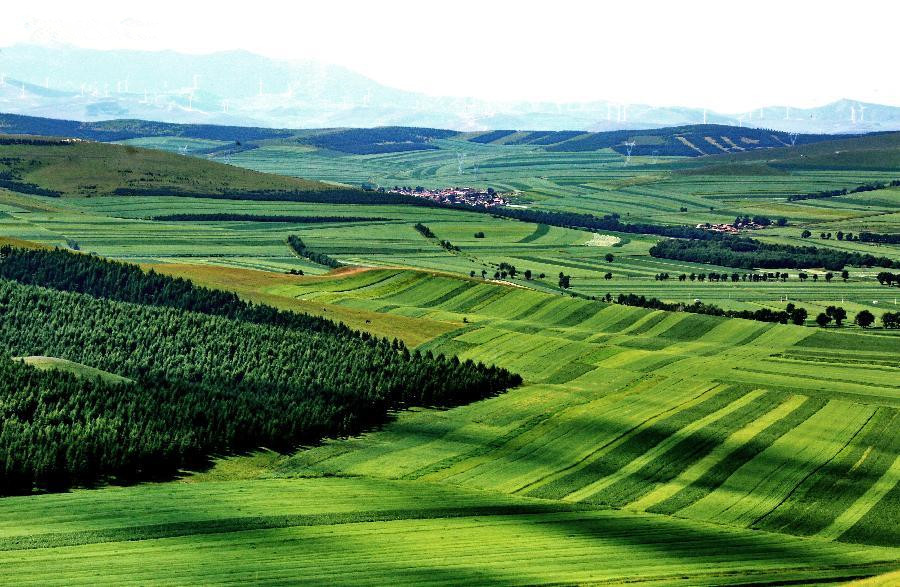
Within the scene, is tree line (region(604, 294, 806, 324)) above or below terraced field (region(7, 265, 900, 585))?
above

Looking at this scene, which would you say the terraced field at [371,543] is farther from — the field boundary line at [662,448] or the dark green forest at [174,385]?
the dark green forest at [174,385]

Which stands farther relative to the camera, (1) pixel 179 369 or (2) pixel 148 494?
(1) pixel 179 369

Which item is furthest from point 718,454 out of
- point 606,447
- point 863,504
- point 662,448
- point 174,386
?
point 174,386

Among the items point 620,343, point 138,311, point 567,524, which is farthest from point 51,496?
point 620,343

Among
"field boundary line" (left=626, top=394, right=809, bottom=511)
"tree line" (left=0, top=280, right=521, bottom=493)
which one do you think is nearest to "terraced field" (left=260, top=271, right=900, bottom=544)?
"field boundary line" (left=626, top=394, right=809, bottom=511)

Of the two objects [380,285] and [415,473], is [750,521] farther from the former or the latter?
[380,285]

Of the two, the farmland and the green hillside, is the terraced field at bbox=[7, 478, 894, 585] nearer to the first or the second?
the farmland

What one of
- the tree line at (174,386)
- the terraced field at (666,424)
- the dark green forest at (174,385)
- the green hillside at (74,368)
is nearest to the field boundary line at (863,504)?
the terraced field at (666,424)

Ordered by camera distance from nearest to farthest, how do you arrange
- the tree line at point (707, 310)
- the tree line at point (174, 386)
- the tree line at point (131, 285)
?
the tree line at point (174, 386), the tree line at point (131, 285), the tree line at point (707, 310)
